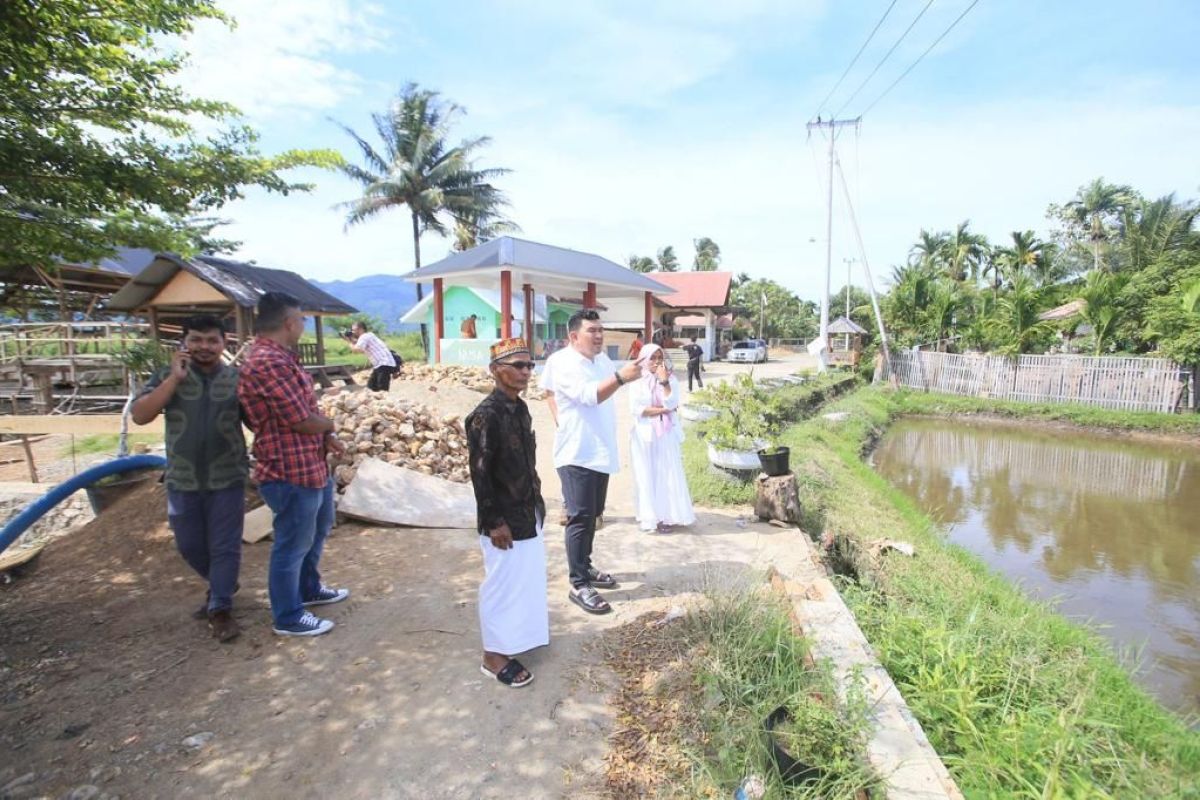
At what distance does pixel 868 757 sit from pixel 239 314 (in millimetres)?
13392

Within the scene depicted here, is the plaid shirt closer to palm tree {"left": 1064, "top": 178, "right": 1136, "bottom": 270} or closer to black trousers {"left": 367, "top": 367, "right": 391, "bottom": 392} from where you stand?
black trousers {"left": 367, "top": 367, "right": 391, "bottom": 392}

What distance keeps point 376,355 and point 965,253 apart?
3778 cm

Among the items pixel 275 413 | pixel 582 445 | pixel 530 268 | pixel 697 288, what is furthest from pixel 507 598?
pixel 697 288

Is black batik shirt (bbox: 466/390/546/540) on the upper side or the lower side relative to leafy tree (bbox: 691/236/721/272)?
lower

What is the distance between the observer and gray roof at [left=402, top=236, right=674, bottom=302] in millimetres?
13516

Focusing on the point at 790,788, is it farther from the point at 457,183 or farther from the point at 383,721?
the point at 457,183

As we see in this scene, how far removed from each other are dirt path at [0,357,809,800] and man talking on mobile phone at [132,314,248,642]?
41 centimetres

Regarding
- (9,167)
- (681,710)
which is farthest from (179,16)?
(681,710)

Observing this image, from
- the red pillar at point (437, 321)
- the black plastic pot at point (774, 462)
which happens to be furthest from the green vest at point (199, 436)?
the red pillar at point (437, 321)

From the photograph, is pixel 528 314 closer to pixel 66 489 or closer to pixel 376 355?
pixel 376 355

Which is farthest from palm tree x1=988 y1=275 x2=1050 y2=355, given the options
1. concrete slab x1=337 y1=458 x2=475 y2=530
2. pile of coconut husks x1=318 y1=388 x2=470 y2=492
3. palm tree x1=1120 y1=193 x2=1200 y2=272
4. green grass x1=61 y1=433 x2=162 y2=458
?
green grass x1=61 y1=433 x2=162 y2=458

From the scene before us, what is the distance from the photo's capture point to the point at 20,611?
335cm

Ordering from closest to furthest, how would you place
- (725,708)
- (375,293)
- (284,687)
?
(725,708), (284,687), (375,293)

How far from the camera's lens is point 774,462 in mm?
5785
